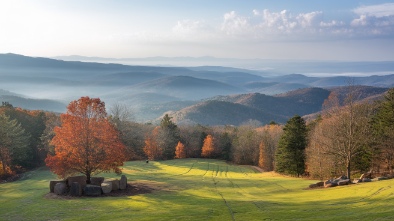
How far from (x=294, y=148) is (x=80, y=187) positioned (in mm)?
40748

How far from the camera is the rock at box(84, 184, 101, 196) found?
35000mm

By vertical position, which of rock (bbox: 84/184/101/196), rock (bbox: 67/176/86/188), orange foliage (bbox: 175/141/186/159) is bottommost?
orange foliage (bbox: 175/141/186/159)

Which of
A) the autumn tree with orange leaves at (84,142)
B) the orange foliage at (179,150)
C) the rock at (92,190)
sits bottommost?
the orange foliage at (179,150)

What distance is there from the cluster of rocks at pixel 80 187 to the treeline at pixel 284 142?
27628 millimetres

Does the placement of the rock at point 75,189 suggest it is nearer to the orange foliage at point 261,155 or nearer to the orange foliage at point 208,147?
the orange foliage at point 261,155

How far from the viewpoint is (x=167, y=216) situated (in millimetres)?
23797

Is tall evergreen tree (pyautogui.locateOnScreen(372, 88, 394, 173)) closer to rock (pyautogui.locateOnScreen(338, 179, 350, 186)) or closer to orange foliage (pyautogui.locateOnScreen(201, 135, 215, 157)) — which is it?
rock (pyautogui.locateOnScreen(338, 179, 350, 186))

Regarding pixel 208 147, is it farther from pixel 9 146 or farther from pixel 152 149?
pixel 9 146

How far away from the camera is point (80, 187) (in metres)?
35.1

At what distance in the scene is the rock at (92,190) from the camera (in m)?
35.0

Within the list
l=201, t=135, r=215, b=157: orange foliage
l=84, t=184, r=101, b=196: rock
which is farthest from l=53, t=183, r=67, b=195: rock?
l=201, t=135, r=215, b=157: orange foliage

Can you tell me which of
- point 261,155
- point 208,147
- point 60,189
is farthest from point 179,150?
point 60,189

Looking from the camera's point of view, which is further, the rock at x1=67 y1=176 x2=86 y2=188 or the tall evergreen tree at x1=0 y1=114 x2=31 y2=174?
the tall evergreen tree at x1=0 y1=114 x2=31 y2=174

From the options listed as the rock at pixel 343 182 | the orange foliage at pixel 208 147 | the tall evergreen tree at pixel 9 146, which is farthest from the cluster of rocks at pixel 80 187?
the orange foliage at pixel 208 147
